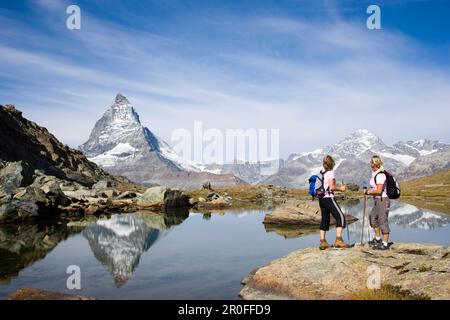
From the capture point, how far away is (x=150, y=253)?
3412cm

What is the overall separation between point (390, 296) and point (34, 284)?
1751cm

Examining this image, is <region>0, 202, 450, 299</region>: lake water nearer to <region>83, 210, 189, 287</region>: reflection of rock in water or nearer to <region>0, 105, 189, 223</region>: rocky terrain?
<region>83, 210, 189, 287</region>: reflection of rock in water

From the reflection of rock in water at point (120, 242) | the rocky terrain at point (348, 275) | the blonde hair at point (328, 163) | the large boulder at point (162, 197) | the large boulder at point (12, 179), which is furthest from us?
the large boulder at point (162, 197)

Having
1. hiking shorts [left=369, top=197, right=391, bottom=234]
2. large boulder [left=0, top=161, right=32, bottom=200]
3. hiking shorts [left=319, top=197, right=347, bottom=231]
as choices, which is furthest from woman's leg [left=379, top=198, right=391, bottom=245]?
large boulder [left=0, top=161, right=32, bottom=200]

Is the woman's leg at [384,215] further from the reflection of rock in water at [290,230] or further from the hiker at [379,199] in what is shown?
the reflection of rock in water at [290,230]

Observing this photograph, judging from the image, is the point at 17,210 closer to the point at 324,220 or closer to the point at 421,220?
the point at 324,220

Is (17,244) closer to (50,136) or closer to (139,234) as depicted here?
(139,234)

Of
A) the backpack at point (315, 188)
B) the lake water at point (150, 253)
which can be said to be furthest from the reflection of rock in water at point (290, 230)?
the backpack at point (315, 188)

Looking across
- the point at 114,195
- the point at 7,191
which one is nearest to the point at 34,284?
the point at 7,191

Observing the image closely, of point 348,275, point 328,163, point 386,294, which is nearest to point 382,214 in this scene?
point 328,163

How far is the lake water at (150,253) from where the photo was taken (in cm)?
2283

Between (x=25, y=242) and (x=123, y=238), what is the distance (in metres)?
8.38

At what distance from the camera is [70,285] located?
2328 centimetres

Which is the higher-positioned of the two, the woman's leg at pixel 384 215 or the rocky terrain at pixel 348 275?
the woman's leg at pixel 384 215
